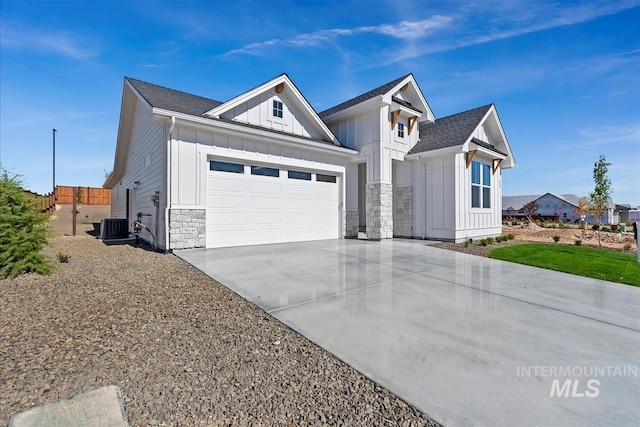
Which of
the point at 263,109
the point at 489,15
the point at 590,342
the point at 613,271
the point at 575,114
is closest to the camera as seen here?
the point at 590,342

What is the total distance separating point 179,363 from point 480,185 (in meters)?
13.0

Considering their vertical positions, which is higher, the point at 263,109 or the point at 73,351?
the point at 263,109

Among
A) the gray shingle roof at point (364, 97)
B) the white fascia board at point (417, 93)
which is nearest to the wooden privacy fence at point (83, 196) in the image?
the gray shingle roof at point (364, 97)

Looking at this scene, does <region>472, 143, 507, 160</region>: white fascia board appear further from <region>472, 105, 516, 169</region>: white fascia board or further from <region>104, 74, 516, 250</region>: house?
<region>472, 105, 516, 169</region>: white fascia board

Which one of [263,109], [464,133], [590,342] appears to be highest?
[263,109]

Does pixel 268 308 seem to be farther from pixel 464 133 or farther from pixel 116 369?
pixel 464 133

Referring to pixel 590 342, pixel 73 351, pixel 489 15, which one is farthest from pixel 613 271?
pixel 73 351

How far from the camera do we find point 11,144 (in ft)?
44.3

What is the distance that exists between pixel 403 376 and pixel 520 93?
14.4 metres

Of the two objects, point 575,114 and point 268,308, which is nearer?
point 268,308

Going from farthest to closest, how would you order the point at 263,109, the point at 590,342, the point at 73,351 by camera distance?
the point at 263,109 → the point at 590,342 → the point at 73,351

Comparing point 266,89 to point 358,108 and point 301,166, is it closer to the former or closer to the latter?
point 301,166

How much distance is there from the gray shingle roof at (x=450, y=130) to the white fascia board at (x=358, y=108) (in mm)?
2691

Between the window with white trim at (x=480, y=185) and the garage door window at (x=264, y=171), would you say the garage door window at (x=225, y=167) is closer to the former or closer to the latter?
the garage door window at (x=264, y=171)
